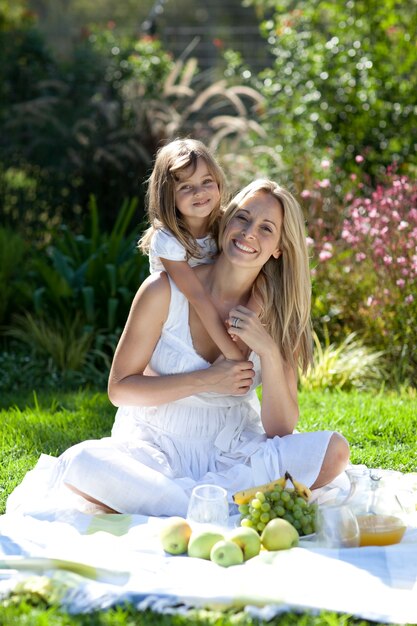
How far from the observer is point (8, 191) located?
8.95m

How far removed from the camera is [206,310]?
154 inches

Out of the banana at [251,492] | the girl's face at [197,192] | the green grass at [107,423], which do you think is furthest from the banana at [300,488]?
the girl's face at [197,192]

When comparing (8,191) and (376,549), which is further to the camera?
(8,191)

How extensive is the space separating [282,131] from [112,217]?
1.64 m

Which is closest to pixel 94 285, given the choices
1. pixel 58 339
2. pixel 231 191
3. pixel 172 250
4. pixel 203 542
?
pixel 58 339

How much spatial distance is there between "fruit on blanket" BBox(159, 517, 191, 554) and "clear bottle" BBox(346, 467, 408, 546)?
22.0 inches

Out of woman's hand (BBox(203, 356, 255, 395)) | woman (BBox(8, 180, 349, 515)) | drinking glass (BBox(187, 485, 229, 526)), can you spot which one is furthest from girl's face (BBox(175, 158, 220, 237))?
drinking glass (BBox(187, 485, 229, 526))

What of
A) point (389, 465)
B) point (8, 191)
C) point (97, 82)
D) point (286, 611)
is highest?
point (97, 82)

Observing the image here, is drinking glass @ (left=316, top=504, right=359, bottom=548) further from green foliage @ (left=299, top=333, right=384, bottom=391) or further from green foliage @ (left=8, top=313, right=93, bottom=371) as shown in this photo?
green foliage @ (left=8, top=313, right=93, bottom=371)

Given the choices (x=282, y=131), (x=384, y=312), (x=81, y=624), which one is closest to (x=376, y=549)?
(x=81, y=624)

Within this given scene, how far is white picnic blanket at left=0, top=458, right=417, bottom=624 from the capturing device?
294 centimetres

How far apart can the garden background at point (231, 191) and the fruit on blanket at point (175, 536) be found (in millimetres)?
489

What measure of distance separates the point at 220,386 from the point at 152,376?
27 cm

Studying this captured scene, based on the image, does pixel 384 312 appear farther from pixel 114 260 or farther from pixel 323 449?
pixel 323 449
